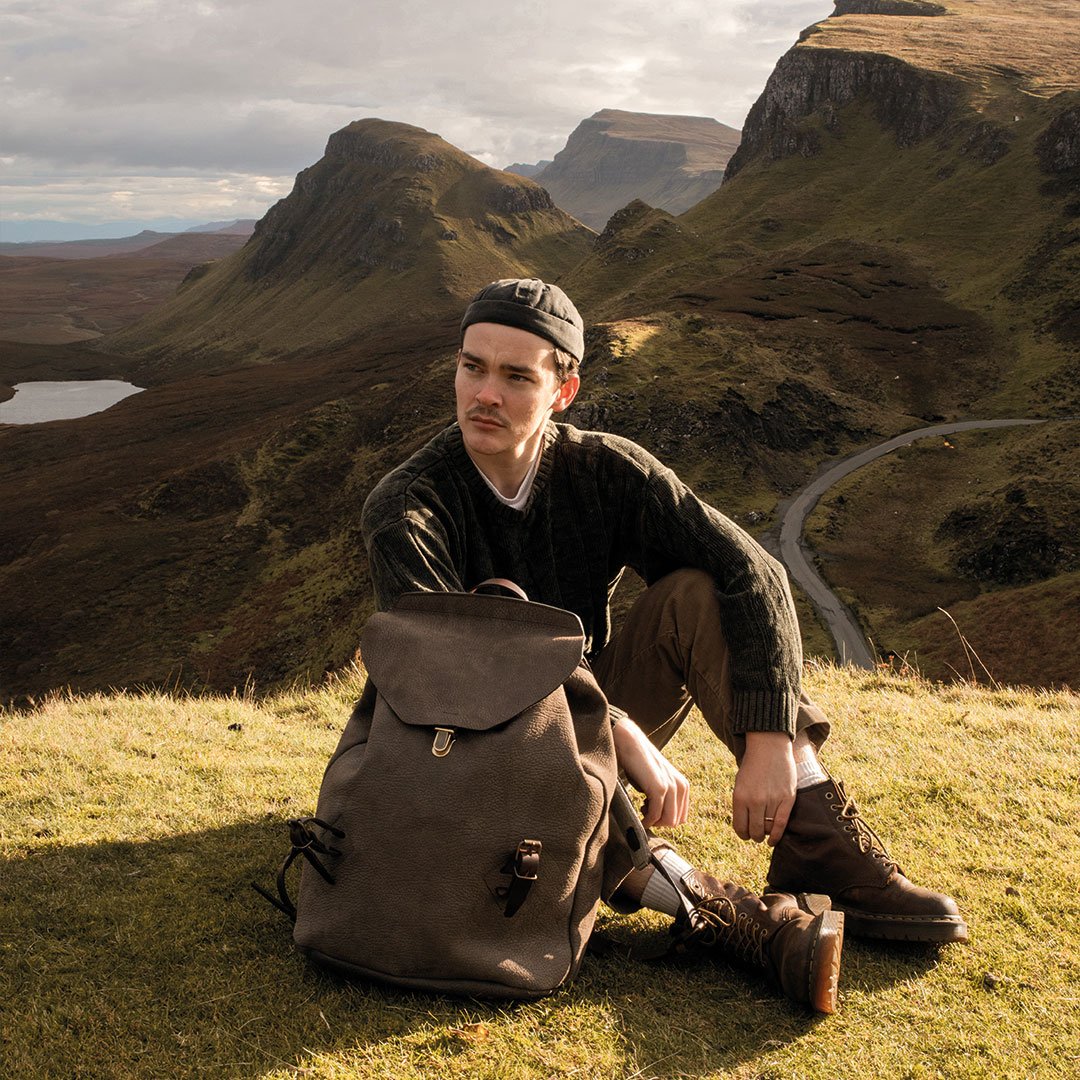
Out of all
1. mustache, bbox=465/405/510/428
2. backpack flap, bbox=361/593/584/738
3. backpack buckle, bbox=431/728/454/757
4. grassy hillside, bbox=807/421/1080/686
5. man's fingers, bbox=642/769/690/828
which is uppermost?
mustache, bbox=465/405/510/428

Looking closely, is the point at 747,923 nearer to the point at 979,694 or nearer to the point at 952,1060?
the point at 952,1060

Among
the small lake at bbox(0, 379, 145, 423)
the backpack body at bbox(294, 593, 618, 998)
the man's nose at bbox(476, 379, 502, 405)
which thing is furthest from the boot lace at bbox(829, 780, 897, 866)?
the small lake at bbox(0, 379, 145, 423)

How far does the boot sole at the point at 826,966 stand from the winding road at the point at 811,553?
23223 mm

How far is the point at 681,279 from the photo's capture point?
3893 inches

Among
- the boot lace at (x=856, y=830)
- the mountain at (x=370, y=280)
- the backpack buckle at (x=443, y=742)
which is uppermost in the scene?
the mountain at (x=370, y=280)

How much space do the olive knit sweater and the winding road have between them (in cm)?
2278

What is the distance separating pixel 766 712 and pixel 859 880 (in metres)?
0.85

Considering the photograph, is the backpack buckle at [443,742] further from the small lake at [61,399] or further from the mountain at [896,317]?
the small lake at [61,399]

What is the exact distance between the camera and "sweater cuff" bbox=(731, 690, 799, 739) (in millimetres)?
3494

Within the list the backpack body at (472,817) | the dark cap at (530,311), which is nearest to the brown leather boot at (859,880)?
the backpack body at (472,817)

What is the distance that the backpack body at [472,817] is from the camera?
302 centimetres

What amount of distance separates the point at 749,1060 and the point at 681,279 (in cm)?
10224

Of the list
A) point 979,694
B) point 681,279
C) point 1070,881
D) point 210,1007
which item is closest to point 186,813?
point 210,1007

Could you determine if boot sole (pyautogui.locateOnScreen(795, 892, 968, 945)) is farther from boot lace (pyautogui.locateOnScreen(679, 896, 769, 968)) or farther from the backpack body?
the backpack body
